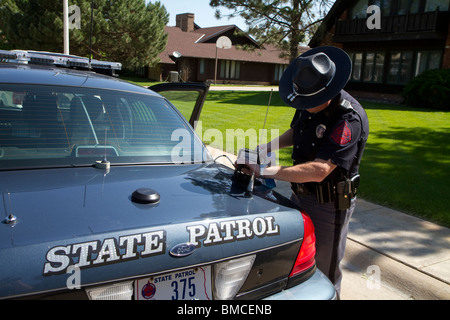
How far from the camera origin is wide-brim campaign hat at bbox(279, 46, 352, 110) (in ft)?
7.70

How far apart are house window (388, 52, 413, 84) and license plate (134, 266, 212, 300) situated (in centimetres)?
1998

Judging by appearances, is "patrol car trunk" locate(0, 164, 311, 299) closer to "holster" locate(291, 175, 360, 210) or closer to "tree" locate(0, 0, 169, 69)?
"holster" locate(291, 175, 360, 210)

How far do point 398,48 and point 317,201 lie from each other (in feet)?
63.9

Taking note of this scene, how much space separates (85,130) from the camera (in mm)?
2533

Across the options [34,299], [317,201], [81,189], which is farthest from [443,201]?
[34,299]

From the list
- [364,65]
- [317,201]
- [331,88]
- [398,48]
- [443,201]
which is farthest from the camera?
[364,65]

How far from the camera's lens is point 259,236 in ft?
6.12

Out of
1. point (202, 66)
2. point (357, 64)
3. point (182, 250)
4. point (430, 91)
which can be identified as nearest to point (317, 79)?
point (182, 250)

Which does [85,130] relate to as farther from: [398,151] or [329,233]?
[398,151]

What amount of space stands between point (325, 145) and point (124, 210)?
1.27 metres

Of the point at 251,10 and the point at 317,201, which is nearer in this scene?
the point at 317,201

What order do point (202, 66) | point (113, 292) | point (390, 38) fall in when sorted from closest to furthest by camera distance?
point (113, 292) < point (390, 38) < point (202, 66)

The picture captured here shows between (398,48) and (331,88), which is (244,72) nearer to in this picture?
(398,48)

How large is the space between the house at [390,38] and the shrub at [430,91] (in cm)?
309
